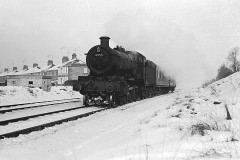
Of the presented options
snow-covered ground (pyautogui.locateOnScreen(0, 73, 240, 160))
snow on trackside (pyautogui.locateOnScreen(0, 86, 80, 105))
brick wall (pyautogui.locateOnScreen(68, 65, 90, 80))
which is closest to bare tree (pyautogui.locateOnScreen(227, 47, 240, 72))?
brick wall (pyautogui.locateOnScreen(68, 65, 90, 80))

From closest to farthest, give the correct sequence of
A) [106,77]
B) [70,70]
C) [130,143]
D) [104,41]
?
[130,143] < [106,77] < [104,41] < [70,70]

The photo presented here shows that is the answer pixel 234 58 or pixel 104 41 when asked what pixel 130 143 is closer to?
pixel 104 41

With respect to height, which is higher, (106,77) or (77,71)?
(77,71)

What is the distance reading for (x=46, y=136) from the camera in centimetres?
673

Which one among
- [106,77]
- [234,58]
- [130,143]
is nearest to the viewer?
[130,143]

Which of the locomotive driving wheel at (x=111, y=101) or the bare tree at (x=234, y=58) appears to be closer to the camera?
the locomotive driving wheel at (x=111, y=101)

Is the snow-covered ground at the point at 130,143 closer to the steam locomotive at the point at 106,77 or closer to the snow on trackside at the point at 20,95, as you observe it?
the steam locomotive at the point at 106,77

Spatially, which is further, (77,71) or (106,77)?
(77,71)

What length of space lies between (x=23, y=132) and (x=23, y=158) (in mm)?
2213

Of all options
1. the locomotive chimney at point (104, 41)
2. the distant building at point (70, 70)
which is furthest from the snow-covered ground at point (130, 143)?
the distant building at point (70, 70)

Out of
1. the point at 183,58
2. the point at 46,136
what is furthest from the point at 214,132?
the point at 183,58

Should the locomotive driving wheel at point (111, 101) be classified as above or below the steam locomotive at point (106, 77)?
below

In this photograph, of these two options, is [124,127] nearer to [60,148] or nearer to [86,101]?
[60,148]

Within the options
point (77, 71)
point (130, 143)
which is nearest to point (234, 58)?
point (77, 71)
